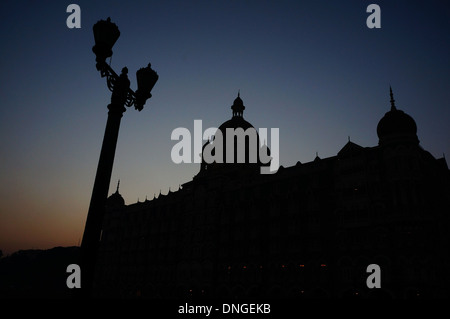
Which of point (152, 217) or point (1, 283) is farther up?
point (152, 217)

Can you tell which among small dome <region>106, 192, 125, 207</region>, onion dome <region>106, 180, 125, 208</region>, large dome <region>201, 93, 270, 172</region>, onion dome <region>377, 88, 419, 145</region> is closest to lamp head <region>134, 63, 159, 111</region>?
onion dome <region>377, 88, 419, 145</region>

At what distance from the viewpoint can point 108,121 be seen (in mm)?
7176

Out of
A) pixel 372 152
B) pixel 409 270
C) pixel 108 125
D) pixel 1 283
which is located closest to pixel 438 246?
pixel 409 270

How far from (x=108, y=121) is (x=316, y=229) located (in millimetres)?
37010

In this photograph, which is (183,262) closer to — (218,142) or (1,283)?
(218,142)

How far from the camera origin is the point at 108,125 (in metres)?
7.12

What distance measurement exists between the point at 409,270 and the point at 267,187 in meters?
21.0

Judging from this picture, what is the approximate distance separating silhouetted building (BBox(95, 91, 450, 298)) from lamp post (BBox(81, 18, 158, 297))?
111 feet

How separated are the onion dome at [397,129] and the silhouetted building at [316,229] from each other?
12 cm

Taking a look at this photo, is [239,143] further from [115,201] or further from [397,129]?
[397,129]

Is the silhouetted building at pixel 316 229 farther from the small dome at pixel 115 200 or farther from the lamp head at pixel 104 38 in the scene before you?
the lamp head at pixel 104 38

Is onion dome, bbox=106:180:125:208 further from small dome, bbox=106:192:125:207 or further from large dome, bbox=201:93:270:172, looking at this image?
large dome, bbox=201:93:270:172
